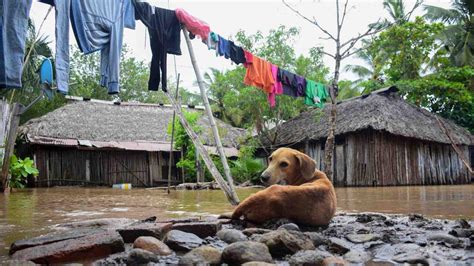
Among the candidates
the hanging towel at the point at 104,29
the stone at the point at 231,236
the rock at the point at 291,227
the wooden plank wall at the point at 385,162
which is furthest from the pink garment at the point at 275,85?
the wooden plank wall at the point at 385,162

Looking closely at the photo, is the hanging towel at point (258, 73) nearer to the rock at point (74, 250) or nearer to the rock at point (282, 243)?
the rock at point (282, 243)

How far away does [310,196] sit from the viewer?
3.78 metres

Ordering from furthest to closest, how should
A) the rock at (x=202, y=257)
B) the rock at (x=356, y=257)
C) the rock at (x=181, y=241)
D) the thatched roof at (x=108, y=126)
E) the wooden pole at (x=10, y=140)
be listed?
the thatched roof at (x=108, y=126) → the wooden pole at (x=10, y=140) → the rock at (x=181, y=241) → the rock at (x=356, y=257) → the rock at (x=202, y=257)

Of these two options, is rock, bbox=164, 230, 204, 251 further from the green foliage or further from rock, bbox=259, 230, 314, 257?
the green foliage

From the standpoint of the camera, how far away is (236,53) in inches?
373

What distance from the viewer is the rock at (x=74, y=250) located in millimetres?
2469

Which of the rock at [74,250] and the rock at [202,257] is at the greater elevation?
the rock at [74,250]

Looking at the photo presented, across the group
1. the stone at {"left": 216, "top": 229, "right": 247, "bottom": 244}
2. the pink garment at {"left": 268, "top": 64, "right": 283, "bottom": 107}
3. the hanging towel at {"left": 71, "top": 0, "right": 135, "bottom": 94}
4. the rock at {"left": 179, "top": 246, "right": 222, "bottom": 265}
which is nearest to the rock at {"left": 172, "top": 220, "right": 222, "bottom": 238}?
the stone at {"left": 216, "top": 229, "right": 247, "bottom": 244}

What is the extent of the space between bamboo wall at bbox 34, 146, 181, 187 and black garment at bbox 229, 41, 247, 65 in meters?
14.3

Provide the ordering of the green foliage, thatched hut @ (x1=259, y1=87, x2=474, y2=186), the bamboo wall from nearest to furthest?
the green foliage
thatched hut @ (x1=259, y1=87, x2=474, y2=186)
the bamboo wall

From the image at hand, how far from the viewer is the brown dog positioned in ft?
12.3

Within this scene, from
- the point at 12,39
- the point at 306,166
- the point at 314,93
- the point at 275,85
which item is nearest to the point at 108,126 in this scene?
the point at 314,93

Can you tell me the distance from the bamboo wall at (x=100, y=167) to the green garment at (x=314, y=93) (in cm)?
1121

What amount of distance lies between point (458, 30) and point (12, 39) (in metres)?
27.0
